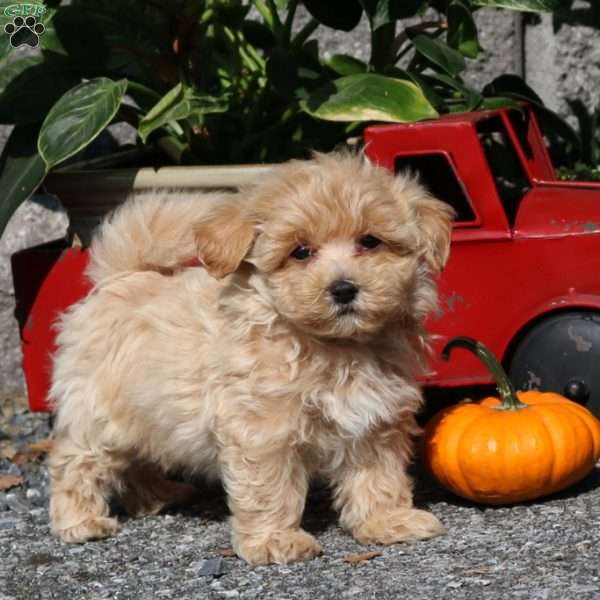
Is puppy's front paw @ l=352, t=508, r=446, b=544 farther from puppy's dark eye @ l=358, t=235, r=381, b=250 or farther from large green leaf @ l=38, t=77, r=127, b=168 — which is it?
large green leaf @ l=38, t=77, r=127, b=168

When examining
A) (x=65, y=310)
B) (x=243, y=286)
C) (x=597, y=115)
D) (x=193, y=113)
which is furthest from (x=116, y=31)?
(x=597, y=115)

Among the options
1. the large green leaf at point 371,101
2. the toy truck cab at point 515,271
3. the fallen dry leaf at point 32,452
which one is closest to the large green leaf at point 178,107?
the large green leaf at point 371,101

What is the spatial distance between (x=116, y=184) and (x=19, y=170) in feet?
1.40

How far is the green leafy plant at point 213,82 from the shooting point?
4.98 m

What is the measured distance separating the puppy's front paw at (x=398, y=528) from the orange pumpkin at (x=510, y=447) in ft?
0.88

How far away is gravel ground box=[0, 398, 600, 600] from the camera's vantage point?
3408 mm

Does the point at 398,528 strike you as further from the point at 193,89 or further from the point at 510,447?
the point at 193,89

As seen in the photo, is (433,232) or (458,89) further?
(458,89)

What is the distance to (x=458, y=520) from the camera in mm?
4078

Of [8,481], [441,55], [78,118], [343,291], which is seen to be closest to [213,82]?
[78,118]

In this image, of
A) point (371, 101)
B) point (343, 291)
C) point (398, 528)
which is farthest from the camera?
point (371, 101)

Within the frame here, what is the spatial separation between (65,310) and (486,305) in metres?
1.70

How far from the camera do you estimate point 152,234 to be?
4.21 m

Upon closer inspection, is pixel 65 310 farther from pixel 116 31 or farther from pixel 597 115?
pixel 597 115
